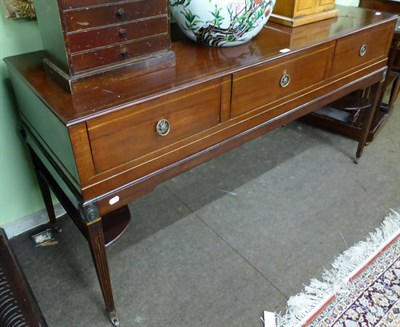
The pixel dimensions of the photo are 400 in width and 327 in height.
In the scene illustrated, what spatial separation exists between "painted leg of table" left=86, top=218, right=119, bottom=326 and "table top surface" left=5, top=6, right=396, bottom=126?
274mm

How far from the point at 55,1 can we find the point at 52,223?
88 cm

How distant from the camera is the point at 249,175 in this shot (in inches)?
67.9

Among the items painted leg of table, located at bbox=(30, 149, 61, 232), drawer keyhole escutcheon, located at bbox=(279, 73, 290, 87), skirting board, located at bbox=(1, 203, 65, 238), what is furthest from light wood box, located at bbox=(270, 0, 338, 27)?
skirting board, located at bbox=(1, 203, 65, 238)

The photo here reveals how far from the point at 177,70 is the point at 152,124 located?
0.56ft

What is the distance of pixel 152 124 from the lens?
0.85 m

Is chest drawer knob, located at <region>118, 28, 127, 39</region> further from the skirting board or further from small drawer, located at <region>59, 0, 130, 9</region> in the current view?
the skirting board

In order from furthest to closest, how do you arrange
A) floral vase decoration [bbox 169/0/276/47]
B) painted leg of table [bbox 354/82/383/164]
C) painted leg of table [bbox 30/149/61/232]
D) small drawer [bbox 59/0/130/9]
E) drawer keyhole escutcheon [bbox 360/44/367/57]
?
painted leg of table [bbox 354/82/383/164], drawer keyhole escutcheon [bbox 360/44/367/57], painted leg of table [bbox 30/149/61/232], floral vase decoration [bbox 169/0/276/47], small drawer [bbox 59/0/130/9]

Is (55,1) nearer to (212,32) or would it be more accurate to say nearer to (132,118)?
(132,118)

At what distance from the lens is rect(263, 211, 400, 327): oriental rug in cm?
114

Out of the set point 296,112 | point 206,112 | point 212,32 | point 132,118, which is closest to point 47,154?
point 132,118

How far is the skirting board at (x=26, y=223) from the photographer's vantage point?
53.2 inches

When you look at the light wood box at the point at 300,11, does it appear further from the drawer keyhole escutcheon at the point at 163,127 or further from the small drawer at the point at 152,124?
the drawer keyhole escutcheon at the point at 163,127

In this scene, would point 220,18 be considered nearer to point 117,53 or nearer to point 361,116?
point 117,53

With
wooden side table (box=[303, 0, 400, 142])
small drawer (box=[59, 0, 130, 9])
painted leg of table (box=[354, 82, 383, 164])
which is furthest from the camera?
wooden side table (box=[303, 0, 400, 142])
